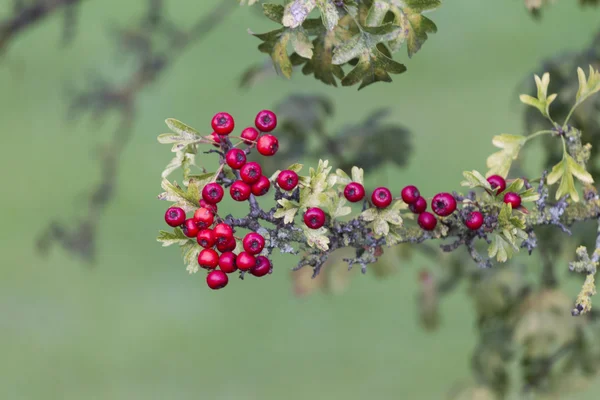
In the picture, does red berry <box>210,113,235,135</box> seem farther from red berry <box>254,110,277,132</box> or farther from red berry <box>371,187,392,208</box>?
red berry <box>371,187,392,208</box>

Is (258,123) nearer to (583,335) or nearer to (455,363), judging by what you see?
(583,335)

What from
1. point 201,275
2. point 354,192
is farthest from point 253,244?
point 201,275

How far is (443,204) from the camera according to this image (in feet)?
4.04

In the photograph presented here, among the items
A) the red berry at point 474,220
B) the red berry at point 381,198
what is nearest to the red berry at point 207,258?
the red berry at point 381,198

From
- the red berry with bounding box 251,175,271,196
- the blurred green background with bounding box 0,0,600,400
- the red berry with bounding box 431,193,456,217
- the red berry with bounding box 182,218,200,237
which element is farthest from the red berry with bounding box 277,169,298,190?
the blurred green background with bounding box 0,0,600,400

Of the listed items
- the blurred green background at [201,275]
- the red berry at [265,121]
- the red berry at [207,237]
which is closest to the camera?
the red berry at [207,237]

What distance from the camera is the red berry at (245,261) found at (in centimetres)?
109

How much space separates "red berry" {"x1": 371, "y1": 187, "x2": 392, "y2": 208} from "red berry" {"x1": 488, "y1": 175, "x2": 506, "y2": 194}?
169 millimetres

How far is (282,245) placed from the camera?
1.15 metres

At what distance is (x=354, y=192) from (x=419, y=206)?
14 centimetres

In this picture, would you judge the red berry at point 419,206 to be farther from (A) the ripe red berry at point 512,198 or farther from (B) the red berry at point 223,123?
(B) the red berry at point 223,123

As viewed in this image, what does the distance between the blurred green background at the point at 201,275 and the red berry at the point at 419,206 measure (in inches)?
96.0

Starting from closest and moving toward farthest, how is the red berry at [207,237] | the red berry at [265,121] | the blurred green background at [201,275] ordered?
the red berry at [207,237] < the red berry at [265,121] < the blurred green background at [201,275]

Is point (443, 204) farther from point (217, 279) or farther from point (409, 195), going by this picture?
point (217, 279)
